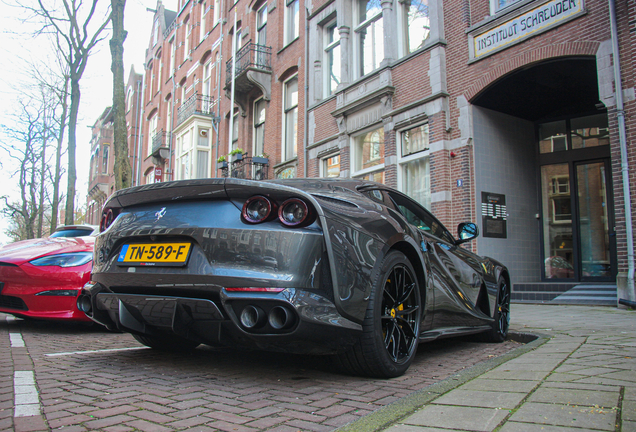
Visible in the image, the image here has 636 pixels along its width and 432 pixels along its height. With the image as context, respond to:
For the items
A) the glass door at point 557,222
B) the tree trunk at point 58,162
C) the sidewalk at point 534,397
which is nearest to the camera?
the sidewalk at point 534,397

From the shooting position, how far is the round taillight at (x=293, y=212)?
2.64 meters

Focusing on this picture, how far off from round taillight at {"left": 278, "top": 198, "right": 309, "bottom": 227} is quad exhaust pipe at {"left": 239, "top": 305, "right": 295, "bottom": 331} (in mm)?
455

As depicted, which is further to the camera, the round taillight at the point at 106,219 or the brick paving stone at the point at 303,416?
the round taillight at the point at 106,219

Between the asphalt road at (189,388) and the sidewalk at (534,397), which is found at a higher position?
the sidewalk at (534,397)

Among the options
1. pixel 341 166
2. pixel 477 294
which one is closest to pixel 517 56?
pixel 341 166

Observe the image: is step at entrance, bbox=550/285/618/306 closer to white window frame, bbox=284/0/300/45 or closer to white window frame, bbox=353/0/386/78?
white window frame, bbox=353/0/386/78

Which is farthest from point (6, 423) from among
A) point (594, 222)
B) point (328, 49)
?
point (328, 49)

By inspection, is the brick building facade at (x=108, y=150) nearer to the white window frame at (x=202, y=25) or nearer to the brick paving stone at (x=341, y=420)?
the white window frame at (x=202, y=25)

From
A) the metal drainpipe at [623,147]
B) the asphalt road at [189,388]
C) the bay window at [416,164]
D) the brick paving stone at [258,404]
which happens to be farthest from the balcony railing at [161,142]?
the brick paving stone at [258,404]

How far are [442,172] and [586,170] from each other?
118 inches

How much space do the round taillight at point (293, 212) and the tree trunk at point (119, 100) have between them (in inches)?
414

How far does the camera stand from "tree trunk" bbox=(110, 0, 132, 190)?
1241 cm

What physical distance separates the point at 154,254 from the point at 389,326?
1448 mm

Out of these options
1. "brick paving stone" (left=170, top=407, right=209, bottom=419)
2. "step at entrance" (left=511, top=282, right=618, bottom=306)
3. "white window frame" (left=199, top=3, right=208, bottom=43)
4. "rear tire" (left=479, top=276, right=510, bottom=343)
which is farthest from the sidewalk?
"white window frame" (left=199, top=3, right=208, bottom=43)
